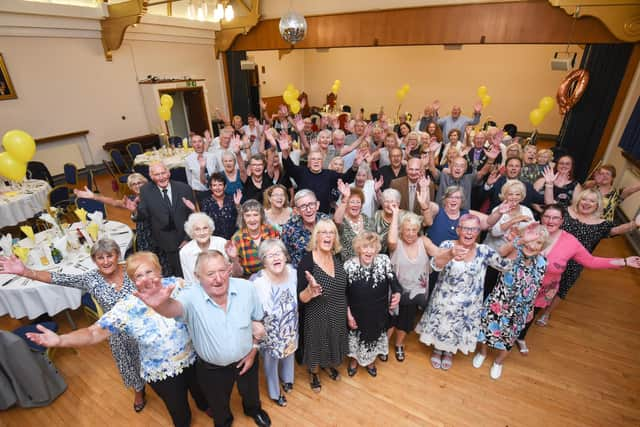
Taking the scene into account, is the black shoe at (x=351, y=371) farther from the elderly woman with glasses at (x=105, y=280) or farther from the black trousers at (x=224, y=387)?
the elderly woman with glasses at (x=105, y=280)

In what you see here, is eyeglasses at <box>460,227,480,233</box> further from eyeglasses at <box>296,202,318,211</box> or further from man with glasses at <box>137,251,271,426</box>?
man with glasses at <box>137,251,271,426</box>

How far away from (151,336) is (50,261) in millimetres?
2283

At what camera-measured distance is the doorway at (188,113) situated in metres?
10.4

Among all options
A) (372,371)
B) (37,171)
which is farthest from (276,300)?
(37,171)

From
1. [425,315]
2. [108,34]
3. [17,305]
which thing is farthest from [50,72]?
[425,315]

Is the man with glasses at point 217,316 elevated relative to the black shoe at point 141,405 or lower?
elevated

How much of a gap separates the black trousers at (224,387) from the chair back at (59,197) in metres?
4.81

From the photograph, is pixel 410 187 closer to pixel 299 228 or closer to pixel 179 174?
pixel 299 228

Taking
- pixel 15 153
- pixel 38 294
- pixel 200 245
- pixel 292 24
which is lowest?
pixel 38 294

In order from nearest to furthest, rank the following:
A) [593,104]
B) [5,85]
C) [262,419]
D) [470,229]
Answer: [470,229] → [262,419] → [593,104] → [5,85]

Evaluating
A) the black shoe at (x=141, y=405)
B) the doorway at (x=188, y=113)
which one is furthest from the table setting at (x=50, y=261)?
the doorway at (x=188, y=113)

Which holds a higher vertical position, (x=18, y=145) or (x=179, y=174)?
(x=18, y=145)

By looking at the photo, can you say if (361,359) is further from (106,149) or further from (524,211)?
(106,149)

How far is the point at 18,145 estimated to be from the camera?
419cm
